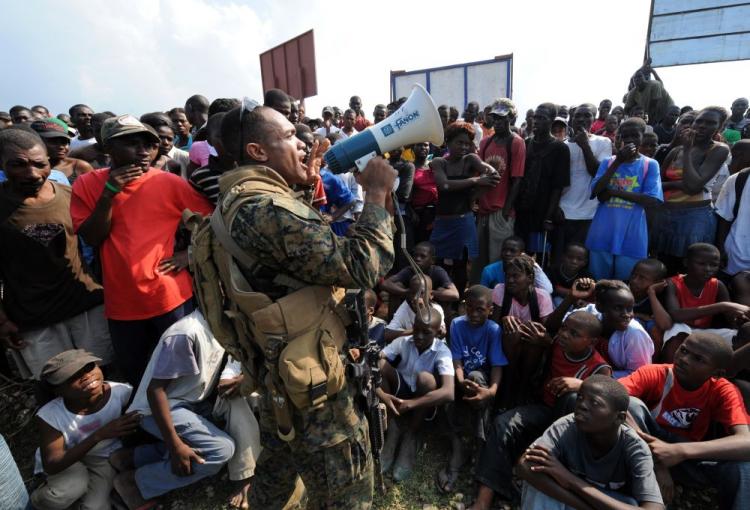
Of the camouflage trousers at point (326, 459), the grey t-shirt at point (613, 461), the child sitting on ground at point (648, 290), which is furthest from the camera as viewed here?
the child sitting on ground at point (648, 290)

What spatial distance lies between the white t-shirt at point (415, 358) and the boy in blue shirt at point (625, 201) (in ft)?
6.95

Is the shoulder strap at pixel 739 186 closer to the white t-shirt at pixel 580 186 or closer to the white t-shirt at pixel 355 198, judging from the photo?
the white t-shirt at pixel 580 186

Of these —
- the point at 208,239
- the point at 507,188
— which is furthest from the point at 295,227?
the point at 507,188

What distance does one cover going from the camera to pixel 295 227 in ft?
4.45

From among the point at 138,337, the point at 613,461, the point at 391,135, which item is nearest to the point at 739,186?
the point at 613,461

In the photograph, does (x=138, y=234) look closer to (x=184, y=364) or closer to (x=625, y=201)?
(x=184, y=364)

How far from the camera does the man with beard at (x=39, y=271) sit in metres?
2.70

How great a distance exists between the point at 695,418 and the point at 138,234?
11.6 feet

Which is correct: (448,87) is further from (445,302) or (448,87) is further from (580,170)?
(445,302)

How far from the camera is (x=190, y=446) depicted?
2.62 metres

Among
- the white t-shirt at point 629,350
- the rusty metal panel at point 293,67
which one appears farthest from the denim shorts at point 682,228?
the rusty metal panel at point 293,67

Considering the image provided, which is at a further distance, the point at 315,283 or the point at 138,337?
the point at 138,337

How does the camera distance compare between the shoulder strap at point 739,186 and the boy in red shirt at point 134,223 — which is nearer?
the boy in red shirt at point 134,223

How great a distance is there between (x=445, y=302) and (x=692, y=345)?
6.92ft
